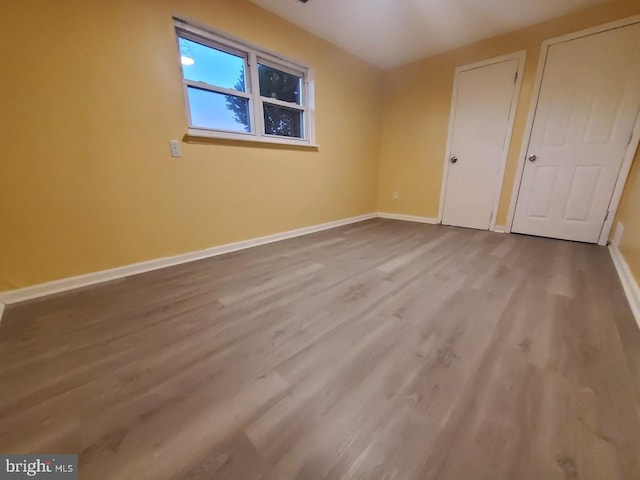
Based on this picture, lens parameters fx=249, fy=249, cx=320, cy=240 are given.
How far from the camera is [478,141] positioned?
128 inches

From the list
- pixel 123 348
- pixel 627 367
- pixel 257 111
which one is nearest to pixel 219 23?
pixel 257 111

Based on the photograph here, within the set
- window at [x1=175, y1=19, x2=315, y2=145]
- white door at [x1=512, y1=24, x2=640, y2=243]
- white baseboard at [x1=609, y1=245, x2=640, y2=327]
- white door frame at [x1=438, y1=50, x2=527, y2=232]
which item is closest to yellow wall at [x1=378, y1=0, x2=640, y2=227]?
white door frame at [x1=438, y1=50, x2=527, y2=232]

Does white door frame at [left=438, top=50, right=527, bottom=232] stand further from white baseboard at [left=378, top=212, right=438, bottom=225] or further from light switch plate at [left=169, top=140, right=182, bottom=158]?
light switch plate at [left=169, top=140, right=182, bottom=158]

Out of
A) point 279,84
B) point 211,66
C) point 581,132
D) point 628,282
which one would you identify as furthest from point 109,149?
point 581,132

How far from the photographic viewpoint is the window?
6.89 feet

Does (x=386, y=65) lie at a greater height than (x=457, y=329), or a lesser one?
greater

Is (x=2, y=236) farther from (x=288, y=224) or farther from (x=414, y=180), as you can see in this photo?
(x=414, y=180)

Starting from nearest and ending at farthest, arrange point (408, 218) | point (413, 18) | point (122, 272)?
1. point (122, 272)
2. point (413, 18)
3. point (408, 218)

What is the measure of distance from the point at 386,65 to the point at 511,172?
91.2 inches

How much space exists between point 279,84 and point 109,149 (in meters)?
1.79

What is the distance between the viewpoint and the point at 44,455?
0.71m

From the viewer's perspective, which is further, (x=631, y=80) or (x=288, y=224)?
(x=288, y=224)

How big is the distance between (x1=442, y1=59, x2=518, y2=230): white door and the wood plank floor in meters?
1.77

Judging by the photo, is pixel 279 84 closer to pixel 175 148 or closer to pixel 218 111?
pixel 218 111
